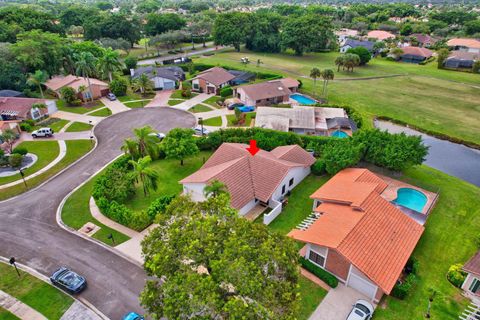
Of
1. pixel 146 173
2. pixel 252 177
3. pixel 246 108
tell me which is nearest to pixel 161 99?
pixel 246 108

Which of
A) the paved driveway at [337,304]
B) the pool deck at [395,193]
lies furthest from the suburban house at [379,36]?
the paved driveway at [337,304]

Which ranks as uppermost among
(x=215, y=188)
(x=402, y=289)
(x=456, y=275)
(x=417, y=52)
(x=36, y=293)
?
(x=417, y=52)

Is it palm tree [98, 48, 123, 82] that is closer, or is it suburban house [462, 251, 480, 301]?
suburban house [462, 251, 480, 301]

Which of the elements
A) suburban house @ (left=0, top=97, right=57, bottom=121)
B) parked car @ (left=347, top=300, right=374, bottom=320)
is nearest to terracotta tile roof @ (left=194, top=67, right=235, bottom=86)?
suburban house @ (left=0, top=97, right=57, bottom=121)

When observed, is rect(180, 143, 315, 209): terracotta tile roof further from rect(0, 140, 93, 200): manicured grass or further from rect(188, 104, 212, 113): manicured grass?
rect(188, 104, 212, 113): manicured grass

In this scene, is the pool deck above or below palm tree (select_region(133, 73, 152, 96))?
below

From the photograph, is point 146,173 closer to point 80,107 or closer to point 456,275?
point 456,275

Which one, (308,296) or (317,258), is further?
(317,258)
